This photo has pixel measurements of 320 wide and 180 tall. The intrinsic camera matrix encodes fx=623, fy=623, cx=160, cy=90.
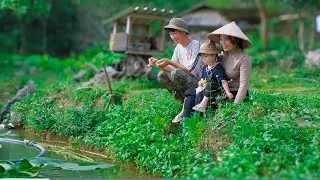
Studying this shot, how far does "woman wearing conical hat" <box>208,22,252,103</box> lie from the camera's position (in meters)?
8.24

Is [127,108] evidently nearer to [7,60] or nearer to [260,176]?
[260,176]

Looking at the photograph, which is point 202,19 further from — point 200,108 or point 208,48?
point 200,108

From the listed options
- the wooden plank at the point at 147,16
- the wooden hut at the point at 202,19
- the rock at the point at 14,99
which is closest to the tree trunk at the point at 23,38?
the wooden hut at the point at 202,19

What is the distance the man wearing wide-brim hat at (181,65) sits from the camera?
347 inches

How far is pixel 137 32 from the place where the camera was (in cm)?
1622

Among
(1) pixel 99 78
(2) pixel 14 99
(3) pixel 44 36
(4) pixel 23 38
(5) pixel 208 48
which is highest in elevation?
(5) pixel 208 48

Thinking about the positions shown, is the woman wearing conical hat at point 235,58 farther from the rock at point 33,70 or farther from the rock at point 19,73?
the rock at point 33,70

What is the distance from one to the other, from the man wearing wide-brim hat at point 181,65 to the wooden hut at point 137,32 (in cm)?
586

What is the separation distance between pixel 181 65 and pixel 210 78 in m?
0.69

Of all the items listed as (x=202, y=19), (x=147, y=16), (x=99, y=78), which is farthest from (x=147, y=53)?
(x=202, y=19)

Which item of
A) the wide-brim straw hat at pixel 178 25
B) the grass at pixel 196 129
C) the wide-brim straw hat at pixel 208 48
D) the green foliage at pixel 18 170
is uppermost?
the wide-brim straw hat at pixel 178 25

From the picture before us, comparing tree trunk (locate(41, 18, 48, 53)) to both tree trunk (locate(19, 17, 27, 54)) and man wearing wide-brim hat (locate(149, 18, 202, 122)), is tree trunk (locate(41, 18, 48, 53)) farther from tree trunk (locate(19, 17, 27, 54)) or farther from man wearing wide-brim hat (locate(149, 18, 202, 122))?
man wearing wide-brim hat (locate(149, 18, 202, 122))

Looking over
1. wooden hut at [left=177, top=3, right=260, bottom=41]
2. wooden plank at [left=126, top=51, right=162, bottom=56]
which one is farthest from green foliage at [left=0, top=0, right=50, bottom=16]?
wooden hut at [left=177, top=3, right=260, bottom=41]

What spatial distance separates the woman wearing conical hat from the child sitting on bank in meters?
0.12
